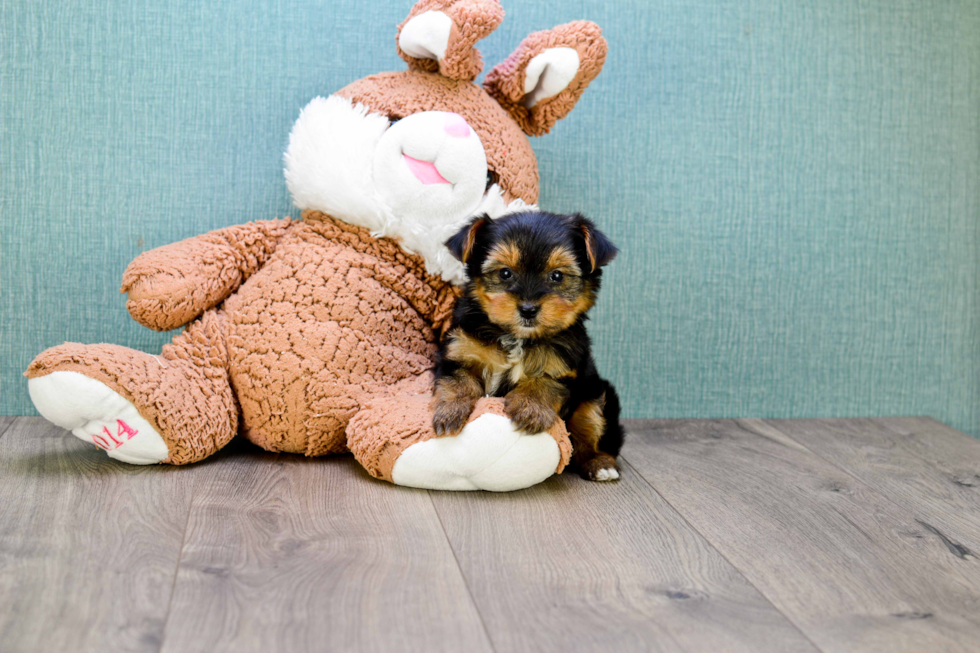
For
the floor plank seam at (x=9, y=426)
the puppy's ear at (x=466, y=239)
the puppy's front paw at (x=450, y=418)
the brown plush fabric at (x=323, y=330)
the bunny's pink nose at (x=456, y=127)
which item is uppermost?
the bunny's pink nose at (x=456, y=127)

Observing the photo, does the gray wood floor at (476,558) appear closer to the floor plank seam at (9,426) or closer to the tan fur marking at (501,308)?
the floor plank seam at (9,426)

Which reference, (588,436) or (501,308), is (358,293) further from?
(588,436)

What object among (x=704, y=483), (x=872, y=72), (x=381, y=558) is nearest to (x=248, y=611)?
(x=381, y=558)

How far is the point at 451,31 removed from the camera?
2.22 m

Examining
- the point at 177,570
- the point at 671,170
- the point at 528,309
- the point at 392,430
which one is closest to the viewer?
the point at 177,570

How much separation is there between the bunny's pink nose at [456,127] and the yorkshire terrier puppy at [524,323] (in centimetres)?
27

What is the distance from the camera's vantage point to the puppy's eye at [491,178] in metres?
2.37

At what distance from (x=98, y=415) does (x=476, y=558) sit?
1.04 metres

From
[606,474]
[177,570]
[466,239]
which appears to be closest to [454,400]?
[466,239]

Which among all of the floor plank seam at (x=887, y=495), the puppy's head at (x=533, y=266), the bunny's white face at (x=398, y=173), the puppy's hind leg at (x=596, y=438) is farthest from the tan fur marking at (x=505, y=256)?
the floor plank seam at (x=887, y=495)

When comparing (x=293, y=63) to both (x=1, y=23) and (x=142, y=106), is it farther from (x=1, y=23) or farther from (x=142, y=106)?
(x=1, y=23)

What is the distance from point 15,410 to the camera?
2703mm

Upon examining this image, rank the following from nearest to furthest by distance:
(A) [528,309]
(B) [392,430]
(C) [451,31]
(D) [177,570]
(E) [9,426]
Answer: (D) [177,570]
(A) [528,309]
(B) [392,430]
(C) [451,31]
(E) [9,426]

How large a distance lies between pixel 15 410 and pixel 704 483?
2236 mm
